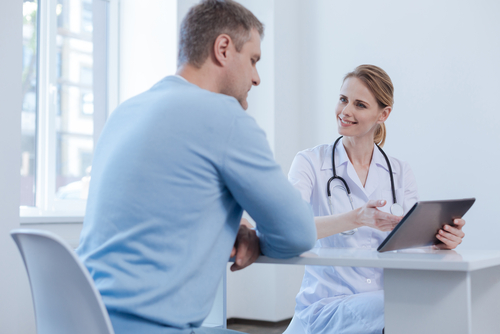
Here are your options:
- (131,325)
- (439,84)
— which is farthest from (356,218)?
(439,84)

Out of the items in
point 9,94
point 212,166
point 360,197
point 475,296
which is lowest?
point 475,296

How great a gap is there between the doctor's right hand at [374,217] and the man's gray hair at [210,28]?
0.51 metres

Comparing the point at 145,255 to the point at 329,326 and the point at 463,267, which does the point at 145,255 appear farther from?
the point at 329,326

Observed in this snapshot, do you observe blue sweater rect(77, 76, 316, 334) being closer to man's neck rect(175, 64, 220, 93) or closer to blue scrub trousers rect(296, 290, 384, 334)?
man's neck rect(175, 64, 220, 93)

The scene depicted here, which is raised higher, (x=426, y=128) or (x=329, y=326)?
(x=426, y=128)

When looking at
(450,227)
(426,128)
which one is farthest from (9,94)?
(426,128)

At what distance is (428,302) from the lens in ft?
3.11

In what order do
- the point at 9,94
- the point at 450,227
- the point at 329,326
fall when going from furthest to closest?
the point at 9,94 → the point at 329,326 → the point at 450,227

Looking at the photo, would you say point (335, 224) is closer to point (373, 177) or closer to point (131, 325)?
point (373, 177)

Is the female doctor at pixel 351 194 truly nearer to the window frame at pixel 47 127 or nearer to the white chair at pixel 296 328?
the white chair at pixel 296 328

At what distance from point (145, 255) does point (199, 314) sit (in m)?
0.16

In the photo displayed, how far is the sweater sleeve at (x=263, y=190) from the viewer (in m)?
0.90

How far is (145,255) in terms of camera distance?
847 millimetres

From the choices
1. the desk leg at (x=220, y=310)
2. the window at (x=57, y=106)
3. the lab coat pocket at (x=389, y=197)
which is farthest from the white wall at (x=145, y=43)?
the desk leg at (x=220, y=310)
